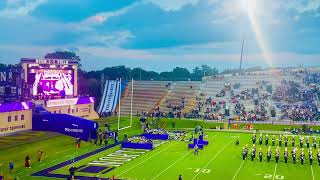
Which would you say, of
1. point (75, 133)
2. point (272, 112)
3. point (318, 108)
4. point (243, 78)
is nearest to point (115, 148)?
point (75, 133)

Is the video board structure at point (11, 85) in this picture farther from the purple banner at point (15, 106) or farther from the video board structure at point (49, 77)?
the purple banner at point (15, 106)

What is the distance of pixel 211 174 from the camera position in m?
25.3

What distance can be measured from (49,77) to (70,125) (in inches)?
464

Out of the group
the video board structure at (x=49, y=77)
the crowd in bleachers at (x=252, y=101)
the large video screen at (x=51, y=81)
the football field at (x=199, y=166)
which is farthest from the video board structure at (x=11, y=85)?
the crowd in bleachers at (x=252, y=101)

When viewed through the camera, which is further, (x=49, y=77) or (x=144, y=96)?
(x=144, y=96)

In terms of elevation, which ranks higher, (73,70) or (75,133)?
(73,70)

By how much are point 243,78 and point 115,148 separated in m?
45.2

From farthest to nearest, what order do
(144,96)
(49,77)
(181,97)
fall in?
1. (144,96)
2. (181,97)
3. (49,77)

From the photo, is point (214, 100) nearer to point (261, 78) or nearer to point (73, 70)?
point (261, 78)

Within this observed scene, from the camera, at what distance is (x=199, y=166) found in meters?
27.5

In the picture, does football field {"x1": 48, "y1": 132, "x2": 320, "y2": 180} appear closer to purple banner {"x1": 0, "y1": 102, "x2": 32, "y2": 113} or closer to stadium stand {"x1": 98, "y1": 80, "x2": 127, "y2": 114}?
purple banner {"x1": 0, "y1": 102, "x2": 32, "y2": 113}

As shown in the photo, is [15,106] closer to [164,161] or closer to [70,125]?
[70,125]

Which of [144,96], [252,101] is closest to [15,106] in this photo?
[144,96]

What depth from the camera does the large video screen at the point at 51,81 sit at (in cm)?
4325
